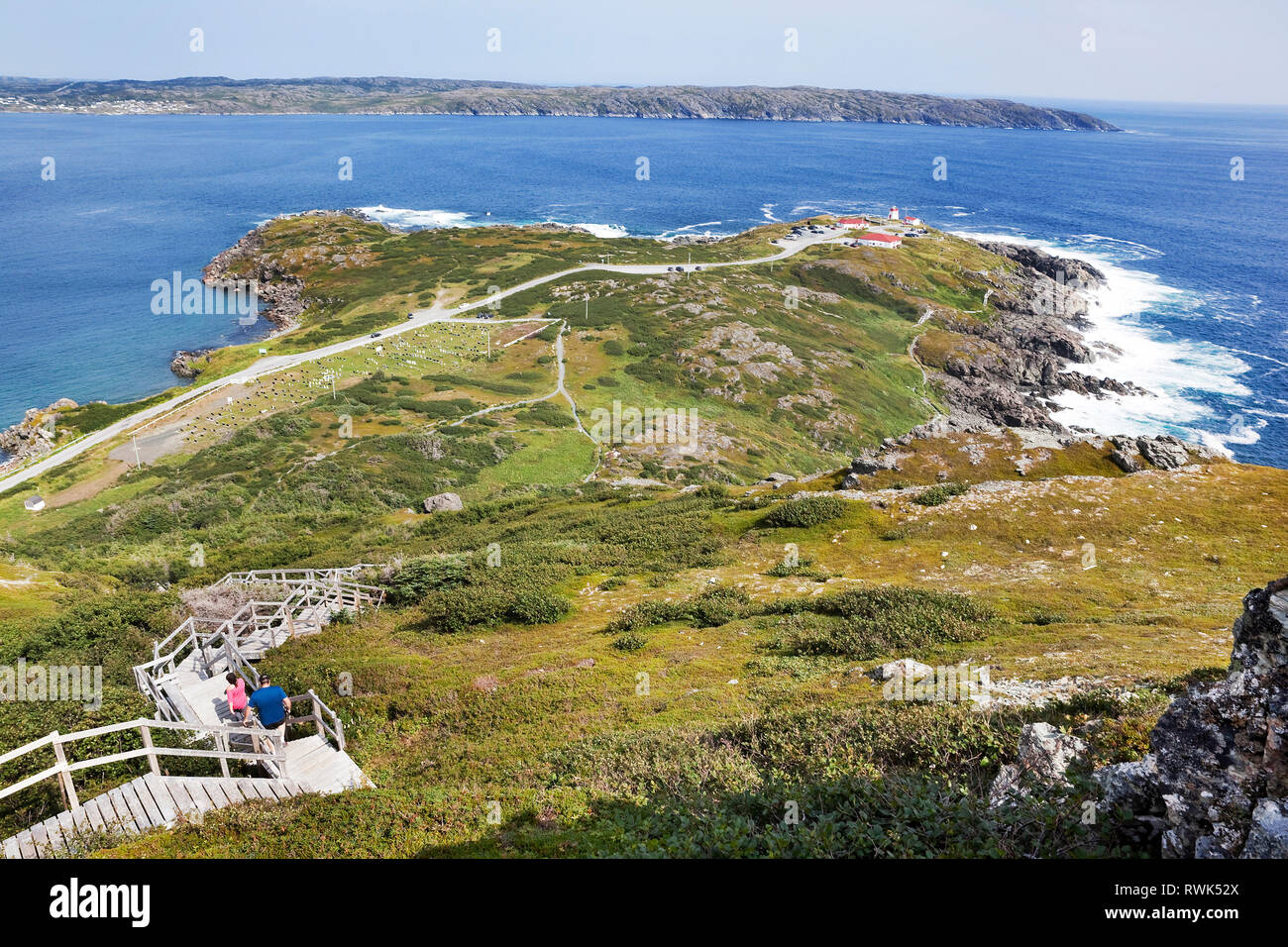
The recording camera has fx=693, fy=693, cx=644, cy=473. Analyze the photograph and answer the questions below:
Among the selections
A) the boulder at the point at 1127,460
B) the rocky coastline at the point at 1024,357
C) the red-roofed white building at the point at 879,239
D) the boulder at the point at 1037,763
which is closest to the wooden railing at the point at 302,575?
→ the boulder at the point at 1037,763

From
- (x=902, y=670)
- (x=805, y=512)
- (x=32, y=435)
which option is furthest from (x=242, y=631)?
(x=32, y=435)

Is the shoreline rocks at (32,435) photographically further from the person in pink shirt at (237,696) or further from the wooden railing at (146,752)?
the wooden railing at (146,752)

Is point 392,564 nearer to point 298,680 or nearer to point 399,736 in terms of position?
point 298,680

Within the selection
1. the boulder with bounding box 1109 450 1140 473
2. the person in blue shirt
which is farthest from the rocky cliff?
the person in blue shirt

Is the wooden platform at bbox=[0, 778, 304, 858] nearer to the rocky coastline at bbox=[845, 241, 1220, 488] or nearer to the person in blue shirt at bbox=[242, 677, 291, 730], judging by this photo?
the person in blue shirt at bbox=[242, 677, 291, 730]

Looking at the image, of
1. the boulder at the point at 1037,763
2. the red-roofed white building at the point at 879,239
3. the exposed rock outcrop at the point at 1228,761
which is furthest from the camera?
the red-roofed white building at the point at 879,239
